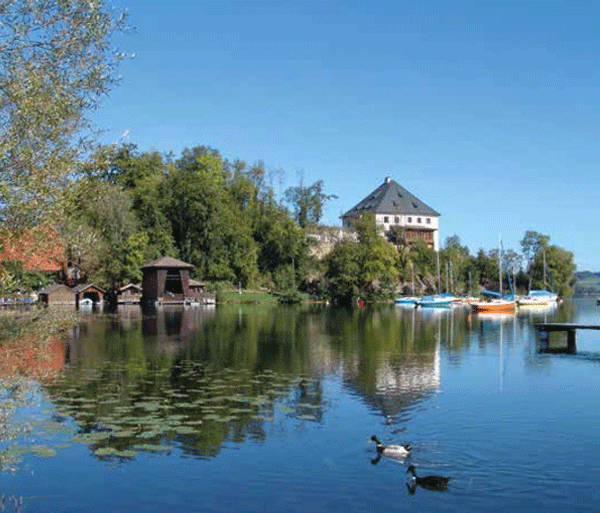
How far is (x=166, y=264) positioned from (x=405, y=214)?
5438 centimetres

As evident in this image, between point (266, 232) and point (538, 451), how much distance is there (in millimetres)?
93176

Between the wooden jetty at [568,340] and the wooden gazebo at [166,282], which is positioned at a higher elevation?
the wooden gazebo at [166,282]

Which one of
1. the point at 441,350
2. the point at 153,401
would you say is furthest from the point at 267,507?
the point at 441,350

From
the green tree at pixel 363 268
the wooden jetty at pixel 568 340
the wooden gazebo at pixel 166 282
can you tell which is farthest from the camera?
the green tree at pixel 363 268

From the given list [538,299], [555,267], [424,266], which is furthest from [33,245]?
[555,267]

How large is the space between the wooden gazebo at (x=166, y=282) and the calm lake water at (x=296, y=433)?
183 ft

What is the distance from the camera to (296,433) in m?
17.0

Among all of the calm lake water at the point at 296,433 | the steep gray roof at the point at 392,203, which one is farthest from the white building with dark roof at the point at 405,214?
the calm lake water at the point at 296,433

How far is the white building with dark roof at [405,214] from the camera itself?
409 feet

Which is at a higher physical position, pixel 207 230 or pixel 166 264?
pixel 207 230

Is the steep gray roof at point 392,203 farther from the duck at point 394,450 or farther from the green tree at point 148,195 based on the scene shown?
the duck at point 394,450

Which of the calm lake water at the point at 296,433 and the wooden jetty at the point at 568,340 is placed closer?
the calm lake water at the point at 296,433

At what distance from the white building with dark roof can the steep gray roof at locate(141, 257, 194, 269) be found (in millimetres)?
43713

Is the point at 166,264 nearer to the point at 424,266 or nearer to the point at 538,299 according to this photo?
the point at 424,266
